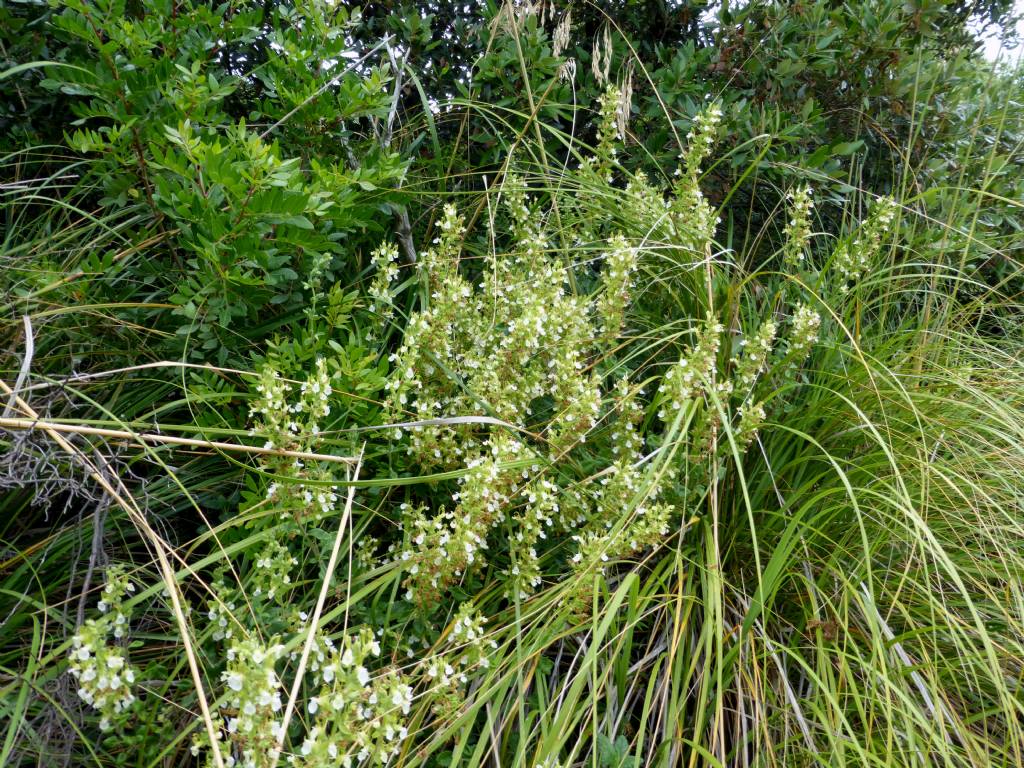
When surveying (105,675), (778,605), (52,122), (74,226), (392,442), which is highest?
(52,122)

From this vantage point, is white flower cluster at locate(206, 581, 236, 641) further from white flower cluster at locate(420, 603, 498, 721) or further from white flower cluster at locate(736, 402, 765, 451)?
white flower cluster at locate(736, 402, 765, 451)

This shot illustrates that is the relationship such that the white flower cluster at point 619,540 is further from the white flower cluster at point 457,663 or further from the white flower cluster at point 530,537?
the white flower cluster at point 457,663

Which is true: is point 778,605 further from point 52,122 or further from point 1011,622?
point 52,122

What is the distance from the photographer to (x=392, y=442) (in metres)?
1.96

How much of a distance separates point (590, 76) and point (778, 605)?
2052 mm

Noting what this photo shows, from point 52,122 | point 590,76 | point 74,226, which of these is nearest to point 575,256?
point 590,76

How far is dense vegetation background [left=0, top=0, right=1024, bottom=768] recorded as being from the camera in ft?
5.31

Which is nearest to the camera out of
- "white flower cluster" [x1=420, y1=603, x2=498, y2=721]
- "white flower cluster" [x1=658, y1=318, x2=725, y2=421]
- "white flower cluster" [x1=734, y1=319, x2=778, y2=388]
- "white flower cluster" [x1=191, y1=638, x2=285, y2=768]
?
"white flower cluster" [x1=191, y1=638, x2=285, y2=768]

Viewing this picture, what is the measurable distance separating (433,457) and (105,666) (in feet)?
2.68

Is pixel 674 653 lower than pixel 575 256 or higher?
lower

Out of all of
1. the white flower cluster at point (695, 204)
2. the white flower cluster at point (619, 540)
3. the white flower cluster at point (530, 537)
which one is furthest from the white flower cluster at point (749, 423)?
the white flower cluster at point (695, 204)

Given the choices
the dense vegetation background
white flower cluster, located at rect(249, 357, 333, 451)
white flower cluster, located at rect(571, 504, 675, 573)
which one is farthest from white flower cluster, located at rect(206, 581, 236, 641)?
white flower cluster, located at rect(571, 504, 675, 573)

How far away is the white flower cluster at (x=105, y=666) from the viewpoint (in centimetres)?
132

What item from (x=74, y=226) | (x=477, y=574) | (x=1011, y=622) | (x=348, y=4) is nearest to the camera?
(x=1011, y=622)
